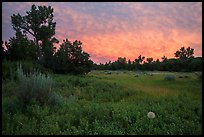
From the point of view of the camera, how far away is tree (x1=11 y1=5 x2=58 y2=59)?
1641 inches

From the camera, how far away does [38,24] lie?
42.7 meters

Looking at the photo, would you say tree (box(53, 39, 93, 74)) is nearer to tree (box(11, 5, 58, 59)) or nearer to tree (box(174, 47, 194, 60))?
tree (box(11, 5, 58, 59))

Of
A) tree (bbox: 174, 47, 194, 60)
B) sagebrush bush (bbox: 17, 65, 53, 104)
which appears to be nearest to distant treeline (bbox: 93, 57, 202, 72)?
tree (bbox: 174, 47, 194, 60)

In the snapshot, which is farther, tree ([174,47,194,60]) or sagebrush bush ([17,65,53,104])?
tree ([174,47,194,60])

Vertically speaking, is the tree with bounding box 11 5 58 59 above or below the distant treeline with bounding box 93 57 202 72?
above

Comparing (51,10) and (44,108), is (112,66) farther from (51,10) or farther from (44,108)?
(44,108)

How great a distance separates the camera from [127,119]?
8.20 m

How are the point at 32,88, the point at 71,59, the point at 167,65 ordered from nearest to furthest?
→ the point at 32,88, the point at 71,59, the point at 167,65

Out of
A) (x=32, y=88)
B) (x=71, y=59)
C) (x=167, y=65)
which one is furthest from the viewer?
(x=167, y=65)

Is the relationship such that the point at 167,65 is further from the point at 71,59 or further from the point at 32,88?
the point at 32,88

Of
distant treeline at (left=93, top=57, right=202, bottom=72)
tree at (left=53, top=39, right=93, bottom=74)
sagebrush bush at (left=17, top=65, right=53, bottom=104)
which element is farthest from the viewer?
distant treeline at (left=93, top=57, right=202, bottom=72)

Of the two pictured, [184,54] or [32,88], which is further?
[184,54]

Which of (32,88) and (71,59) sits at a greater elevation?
(71,59)

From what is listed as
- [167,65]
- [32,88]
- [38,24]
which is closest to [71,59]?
[38,24]
